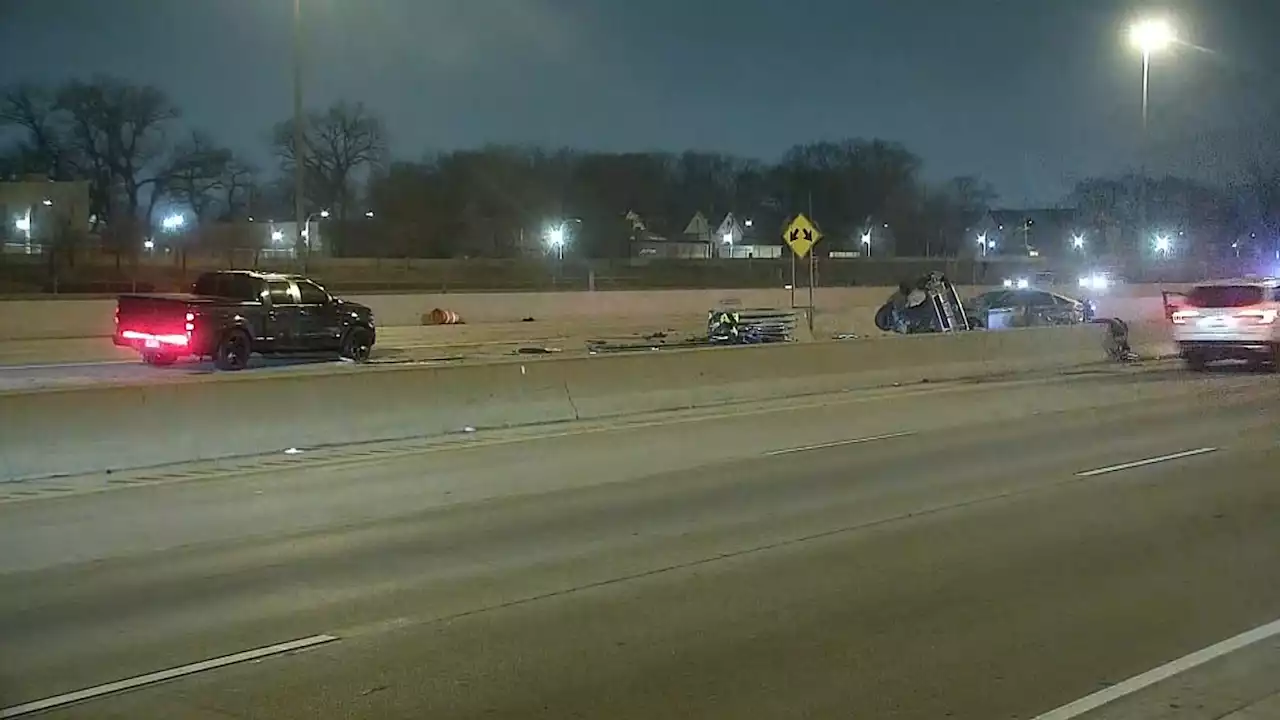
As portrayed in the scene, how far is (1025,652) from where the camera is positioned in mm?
8195

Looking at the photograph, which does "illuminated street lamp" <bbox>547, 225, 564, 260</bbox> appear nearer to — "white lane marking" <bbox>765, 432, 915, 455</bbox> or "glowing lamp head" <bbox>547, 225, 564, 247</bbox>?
"glowing lamp head" <bbox>547, 225, 564, 247</bbox>

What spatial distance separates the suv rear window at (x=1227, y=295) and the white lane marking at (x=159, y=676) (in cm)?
2592

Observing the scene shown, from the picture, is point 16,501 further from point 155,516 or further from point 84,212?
point 84,212

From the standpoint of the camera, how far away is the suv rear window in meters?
30.3

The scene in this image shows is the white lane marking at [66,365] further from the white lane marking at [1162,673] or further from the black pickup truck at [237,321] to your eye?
the white lane marking at [1162,673]

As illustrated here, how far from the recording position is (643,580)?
1027 cm

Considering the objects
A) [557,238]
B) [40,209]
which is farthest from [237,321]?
[557,238]

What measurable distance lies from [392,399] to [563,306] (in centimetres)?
3724

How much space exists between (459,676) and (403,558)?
351cm

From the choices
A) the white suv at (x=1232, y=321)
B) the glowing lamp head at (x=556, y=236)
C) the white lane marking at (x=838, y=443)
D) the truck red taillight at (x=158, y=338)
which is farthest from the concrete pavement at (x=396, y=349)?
the glowing lamp head at (x=556, y=236)

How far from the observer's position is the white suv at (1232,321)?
99.5 feet

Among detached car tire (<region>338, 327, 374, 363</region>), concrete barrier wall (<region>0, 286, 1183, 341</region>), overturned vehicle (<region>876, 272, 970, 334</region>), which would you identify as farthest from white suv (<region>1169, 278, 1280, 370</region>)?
detached car tire (<region>338, 327, 374, 363</region>)

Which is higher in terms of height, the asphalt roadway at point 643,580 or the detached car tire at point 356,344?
the detached car tire at point 356,344

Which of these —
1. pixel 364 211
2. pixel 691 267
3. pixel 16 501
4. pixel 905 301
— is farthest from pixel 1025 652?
A: pixel 364 211
